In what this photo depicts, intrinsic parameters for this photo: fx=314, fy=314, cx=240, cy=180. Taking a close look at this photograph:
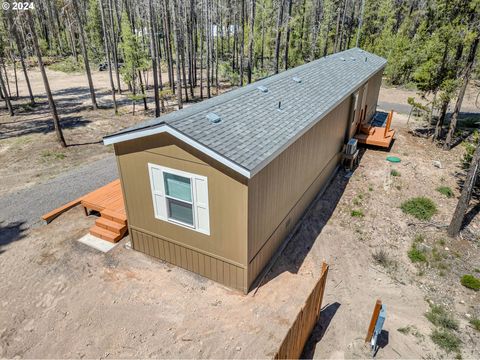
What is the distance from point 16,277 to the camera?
782 cm

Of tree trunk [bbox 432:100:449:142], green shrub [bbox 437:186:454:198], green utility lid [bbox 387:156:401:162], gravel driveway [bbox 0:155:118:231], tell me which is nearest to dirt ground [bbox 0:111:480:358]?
gravel driveway [bbox 0:155:118:231]

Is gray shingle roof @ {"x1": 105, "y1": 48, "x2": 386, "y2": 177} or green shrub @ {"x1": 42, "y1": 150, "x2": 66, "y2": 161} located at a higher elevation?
gray shingle roof @ {"x1": 105, "y1": 48, "x2": 386, "y2": 177}

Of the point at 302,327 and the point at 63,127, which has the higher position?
the point at 302,327

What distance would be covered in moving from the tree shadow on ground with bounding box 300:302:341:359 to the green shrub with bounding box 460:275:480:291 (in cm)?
359

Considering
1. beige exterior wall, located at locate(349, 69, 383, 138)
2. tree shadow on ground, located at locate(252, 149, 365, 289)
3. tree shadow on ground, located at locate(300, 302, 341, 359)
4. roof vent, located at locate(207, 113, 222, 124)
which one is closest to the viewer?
tree shadow on ground, located at locate(300, 302, 341, 359)

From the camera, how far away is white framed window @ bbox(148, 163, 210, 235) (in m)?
6.84

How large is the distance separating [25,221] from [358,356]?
33.5 feet

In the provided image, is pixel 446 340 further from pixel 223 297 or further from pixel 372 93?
pixel 372 93

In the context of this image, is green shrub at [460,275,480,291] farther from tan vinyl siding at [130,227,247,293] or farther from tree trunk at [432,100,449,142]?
tree trunk at [432,100,449,142]

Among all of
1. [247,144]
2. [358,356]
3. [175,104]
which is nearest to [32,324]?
[247,144]

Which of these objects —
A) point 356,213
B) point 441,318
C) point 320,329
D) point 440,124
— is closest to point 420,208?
point 356,213

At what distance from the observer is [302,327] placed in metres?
5.62

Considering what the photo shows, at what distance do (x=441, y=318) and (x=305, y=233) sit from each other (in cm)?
399

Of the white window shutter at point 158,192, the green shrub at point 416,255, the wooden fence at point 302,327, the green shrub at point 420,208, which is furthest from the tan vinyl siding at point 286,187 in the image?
the green shrub at point 416,255
